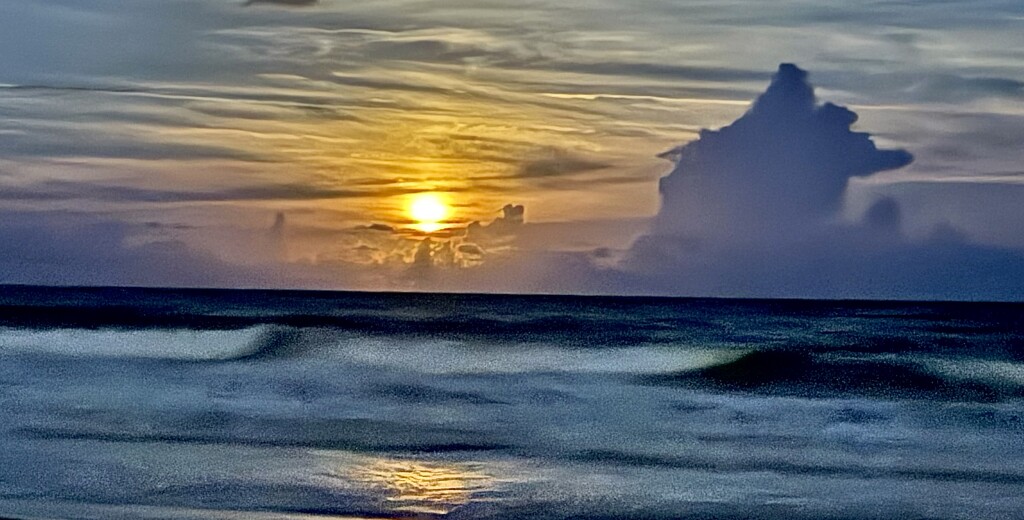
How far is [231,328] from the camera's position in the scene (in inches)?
1529

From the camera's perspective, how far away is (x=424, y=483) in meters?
9.09

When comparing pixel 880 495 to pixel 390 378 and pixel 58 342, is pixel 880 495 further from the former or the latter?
pixel 58 342

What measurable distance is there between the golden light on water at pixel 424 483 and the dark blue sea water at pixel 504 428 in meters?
0.04

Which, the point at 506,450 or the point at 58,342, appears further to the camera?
the point at 58,342

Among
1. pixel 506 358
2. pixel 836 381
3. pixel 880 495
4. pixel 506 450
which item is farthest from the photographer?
pixel 506 358

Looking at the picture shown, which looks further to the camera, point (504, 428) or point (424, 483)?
point (504, 428)

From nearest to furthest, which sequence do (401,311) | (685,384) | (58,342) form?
1. (685,384)
2. (58,342)
3. (401,311)

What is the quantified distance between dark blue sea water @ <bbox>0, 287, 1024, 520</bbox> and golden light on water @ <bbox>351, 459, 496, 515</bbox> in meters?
0.04

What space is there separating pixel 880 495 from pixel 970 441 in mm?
4292

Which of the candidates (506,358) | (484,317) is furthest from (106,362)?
(484,317)

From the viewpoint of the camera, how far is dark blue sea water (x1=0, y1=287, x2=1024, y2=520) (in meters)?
8.53

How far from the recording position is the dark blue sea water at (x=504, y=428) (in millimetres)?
8531

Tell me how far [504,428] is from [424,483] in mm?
4289

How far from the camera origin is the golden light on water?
817cm
